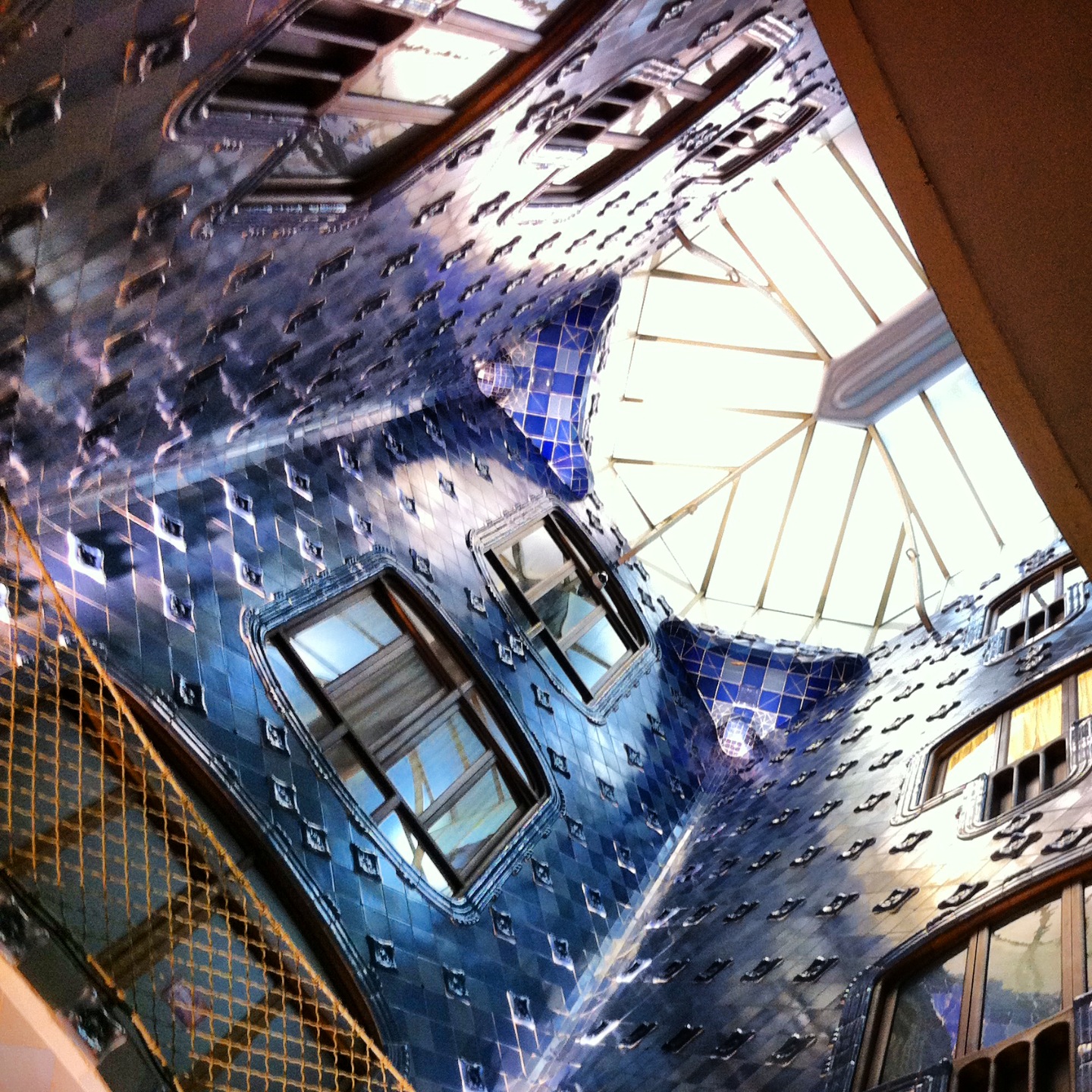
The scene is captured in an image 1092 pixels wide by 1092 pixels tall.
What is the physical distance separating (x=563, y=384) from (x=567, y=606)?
12.6 feet

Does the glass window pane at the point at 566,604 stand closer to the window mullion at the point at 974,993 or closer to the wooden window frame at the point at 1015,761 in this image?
the wooden window frame at the point at 1015,761

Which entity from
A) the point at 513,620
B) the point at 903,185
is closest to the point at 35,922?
the point at 903,185

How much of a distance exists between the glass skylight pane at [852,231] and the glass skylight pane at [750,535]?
345 cm

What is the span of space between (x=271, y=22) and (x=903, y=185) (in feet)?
12.7

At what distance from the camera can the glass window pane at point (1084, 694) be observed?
26.8 ft

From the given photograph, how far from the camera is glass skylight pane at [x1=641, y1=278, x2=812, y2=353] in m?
18.5

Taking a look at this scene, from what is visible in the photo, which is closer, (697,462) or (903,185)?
(903,185)

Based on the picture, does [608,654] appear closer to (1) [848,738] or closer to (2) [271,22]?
(1) [848,738]

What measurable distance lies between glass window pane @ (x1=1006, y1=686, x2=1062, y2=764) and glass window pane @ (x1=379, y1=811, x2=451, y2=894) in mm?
4395

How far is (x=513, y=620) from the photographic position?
11.9 m

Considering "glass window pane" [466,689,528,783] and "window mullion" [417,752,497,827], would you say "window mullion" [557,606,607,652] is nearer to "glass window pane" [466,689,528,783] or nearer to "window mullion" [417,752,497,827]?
"glass window pane" [466,689,528,783]

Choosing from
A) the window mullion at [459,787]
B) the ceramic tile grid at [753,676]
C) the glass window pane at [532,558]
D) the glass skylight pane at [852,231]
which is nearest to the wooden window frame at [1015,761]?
the window mullion at [459,787]

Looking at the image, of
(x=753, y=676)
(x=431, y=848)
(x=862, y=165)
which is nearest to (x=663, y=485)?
(x=753, y=676)

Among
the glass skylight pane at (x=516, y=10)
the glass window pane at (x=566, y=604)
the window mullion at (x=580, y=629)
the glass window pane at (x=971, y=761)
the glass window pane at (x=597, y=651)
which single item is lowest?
the glass window pane at (x=971, y=761)
